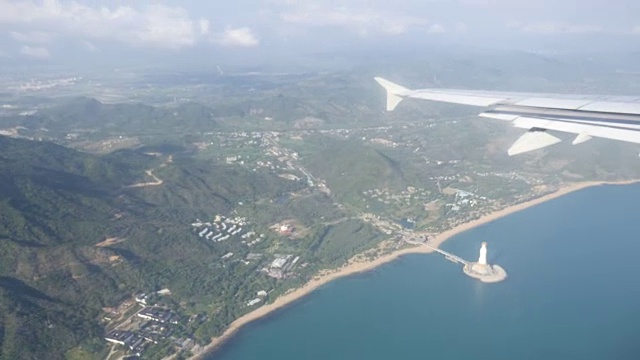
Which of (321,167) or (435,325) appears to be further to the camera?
(321,167)

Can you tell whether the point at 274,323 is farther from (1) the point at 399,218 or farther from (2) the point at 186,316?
(1) the point at 399,218

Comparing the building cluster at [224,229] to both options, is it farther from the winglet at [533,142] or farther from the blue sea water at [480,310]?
the winglet at [533,142]

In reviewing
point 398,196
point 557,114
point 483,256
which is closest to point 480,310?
point 483,256

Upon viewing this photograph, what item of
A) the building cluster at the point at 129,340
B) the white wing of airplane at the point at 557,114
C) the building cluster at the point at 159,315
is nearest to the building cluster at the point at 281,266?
the building cluster at the point at 159,315

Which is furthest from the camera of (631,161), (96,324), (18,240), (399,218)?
(631,161)

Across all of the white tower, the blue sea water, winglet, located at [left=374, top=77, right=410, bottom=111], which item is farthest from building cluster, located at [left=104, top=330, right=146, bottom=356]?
the white tower

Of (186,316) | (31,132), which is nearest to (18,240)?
(186,316)
